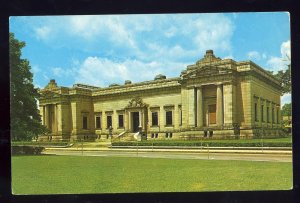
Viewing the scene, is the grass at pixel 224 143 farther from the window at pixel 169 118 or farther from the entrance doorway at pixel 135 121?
the entrance doorway at pixel 135 121

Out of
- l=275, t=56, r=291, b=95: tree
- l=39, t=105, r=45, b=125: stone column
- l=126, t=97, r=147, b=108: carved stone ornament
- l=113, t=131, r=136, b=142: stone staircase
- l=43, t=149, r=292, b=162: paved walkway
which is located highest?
l=275, t=56, r=291, b=95: tree

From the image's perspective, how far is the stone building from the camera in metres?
9.55

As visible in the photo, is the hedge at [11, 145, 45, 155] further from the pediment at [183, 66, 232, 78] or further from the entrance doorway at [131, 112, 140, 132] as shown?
the pediment at [183, 66, 232, 78]

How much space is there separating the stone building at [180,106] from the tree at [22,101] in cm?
25

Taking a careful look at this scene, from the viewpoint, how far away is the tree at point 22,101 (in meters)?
8.25

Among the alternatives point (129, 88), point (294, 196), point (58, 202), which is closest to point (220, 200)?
point (294, 196)

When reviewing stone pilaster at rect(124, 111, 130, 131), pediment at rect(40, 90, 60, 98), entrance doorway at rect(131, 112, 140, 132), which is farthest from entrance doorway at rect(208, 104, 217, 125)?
pediment at rect(40, 90, 60, 98)

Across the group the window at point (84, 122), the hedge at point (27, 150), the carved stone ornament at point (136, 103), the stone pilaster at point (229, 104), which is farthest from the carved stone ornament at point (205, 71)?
the hedge at point (27, 150)

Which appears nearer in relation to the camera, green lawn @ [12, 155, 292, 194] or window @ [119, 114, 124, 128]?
green lawn @ [12, 155, 292, 194]

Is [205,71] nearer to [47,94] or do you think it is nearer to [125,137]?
[125,137]

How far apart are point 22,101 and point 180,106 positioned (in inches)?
174

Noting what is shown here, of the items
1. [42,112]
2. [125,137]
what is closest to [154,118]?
[125,137]

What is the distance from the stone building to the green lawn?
0.81 metres

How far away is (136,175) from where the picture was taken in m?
8.76
